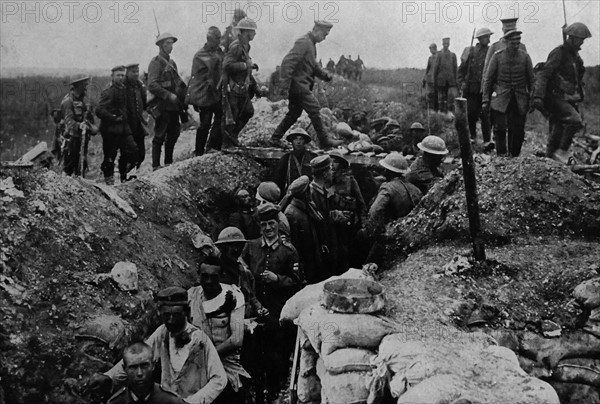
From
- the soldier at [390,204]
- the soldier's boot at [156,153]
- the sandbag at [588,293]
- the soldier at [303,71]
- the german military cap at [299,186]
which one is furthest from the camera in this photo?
the soldier's boot at [156,153]

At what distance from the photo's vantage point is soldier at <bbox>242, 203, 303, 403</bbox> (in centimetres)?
546

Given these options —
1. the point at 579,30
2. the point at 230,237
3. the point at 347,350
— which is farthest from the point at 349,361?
the point at 579,30

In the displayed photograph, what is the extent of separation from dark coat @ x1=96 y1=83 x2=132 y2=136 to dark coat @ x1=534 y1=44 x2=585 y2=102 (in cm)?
558

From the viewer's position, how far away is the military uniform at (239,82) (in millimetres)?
8398

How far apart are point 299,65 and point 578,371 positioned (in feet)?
20.0

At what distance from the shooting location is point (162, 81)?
28.1 ft

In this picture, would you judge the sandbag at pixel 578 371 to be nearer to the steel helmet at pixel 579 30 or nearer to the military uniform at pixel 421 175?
the military uniform at pixel 421 175

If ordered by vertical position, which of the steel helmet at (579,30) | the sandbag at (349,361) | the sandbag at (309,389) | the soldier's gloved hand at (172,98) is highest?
the steel helmet at (579,30)

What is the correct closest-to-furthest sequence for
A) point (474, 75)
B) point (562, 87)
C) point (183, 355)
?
1. point (183, 355)
2. point (562, 87)
3. point (474, 75)

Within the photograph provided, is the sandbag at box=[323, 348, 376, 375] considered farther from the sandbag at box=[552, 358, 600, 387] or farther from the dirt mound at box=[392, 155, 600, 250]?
the dirt mound at box=[392, 155, 600, 250]

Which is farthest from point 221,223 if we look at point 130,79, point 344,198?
point 130,79

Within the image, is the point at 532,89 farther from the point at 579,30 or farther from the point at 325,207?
the point at 325,207

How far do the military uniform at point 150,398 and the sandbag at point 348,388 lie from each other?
873 millimetres

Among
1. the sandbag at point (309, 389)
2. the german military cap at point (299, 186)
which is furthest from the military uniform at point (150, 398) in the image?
the german military cap at point (299, 186)
